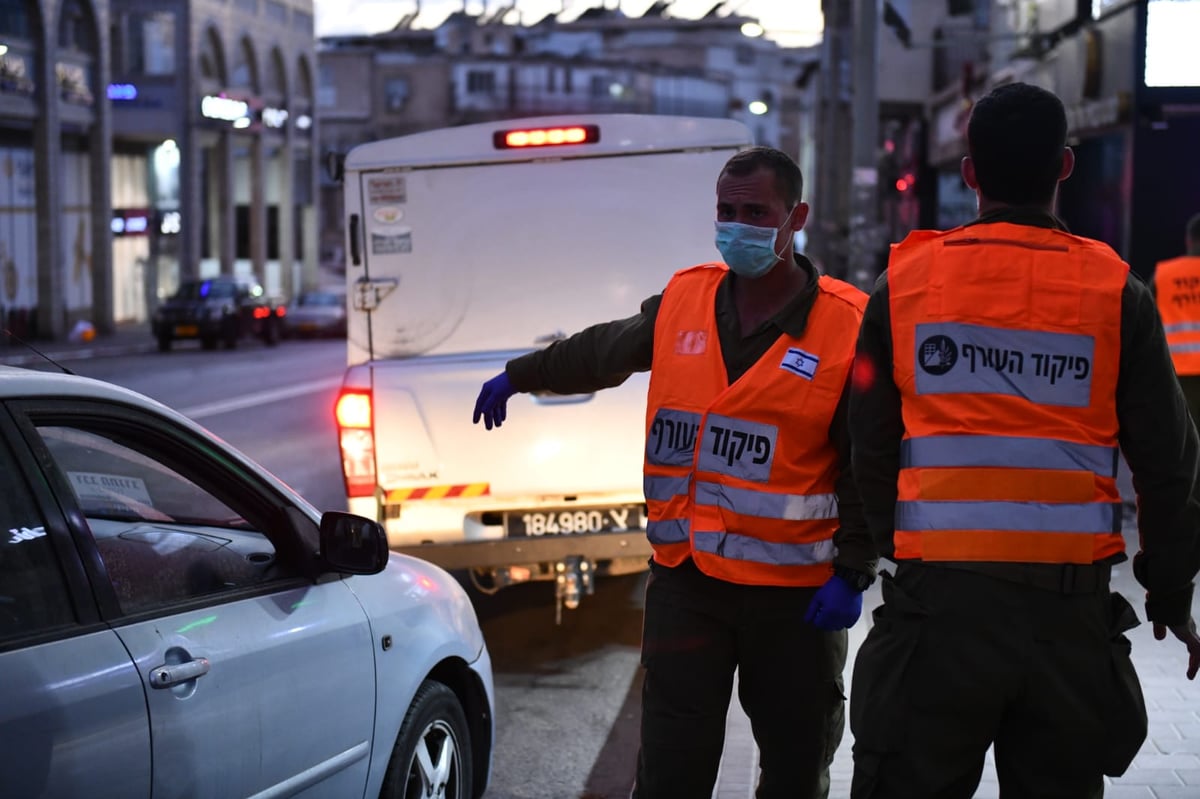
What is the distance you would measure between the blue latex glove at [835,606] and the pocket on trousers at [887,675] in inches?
18.2

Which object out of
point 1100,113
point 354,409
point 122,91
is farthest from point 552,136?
point 122,91

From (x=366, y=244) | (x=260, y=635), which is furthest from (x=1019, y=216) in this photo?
(x=366, y=244)

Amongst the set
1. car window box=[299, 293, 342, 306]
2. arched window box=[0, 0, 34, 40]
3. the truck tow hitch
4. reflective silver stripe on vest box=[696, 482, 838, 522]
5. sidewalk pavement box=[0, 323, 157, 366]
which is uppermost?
arched window box=[0, 0, 34, 40]

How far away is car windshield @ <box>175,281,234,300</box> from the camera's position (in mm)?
37844

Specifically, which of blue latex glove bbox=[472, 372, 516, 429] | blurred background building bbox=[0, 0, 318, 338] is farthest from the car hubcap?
blurred background building bbox=[0, 0, 318, 338]

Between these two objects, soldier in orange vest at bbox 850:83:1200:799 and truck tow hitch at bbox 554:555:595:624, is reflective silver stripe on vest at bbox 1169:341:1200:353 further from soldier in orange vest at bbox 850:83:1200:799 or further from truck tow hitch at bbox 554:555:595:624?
soldier in orange vest at bbox 850:83:1200:799

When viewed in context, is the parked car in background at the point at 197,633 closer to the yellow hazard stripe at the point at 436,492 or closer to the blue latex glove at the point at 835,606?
the blue latex glove at the point at 835,606

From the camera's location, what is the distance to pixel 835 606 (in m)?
3.74

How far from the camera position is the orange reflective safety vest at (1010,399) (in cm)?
313

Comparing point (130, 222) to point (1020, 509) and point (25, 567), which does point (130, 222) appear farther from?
point (1020, 509)

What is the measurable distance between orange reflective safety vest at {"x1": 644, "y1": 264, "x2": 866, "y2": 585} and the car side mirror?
700 millimetres

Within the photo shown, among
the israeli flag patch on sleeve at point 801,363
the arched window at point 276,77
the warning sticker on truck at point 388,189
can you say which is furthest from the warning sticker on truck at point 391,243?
the arched window at point 276,77

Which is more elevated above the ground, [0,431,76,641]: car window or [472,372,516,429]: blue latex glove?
[472,372,516,429]: blue latex glove

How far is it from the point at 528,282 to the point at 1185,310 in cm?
487
